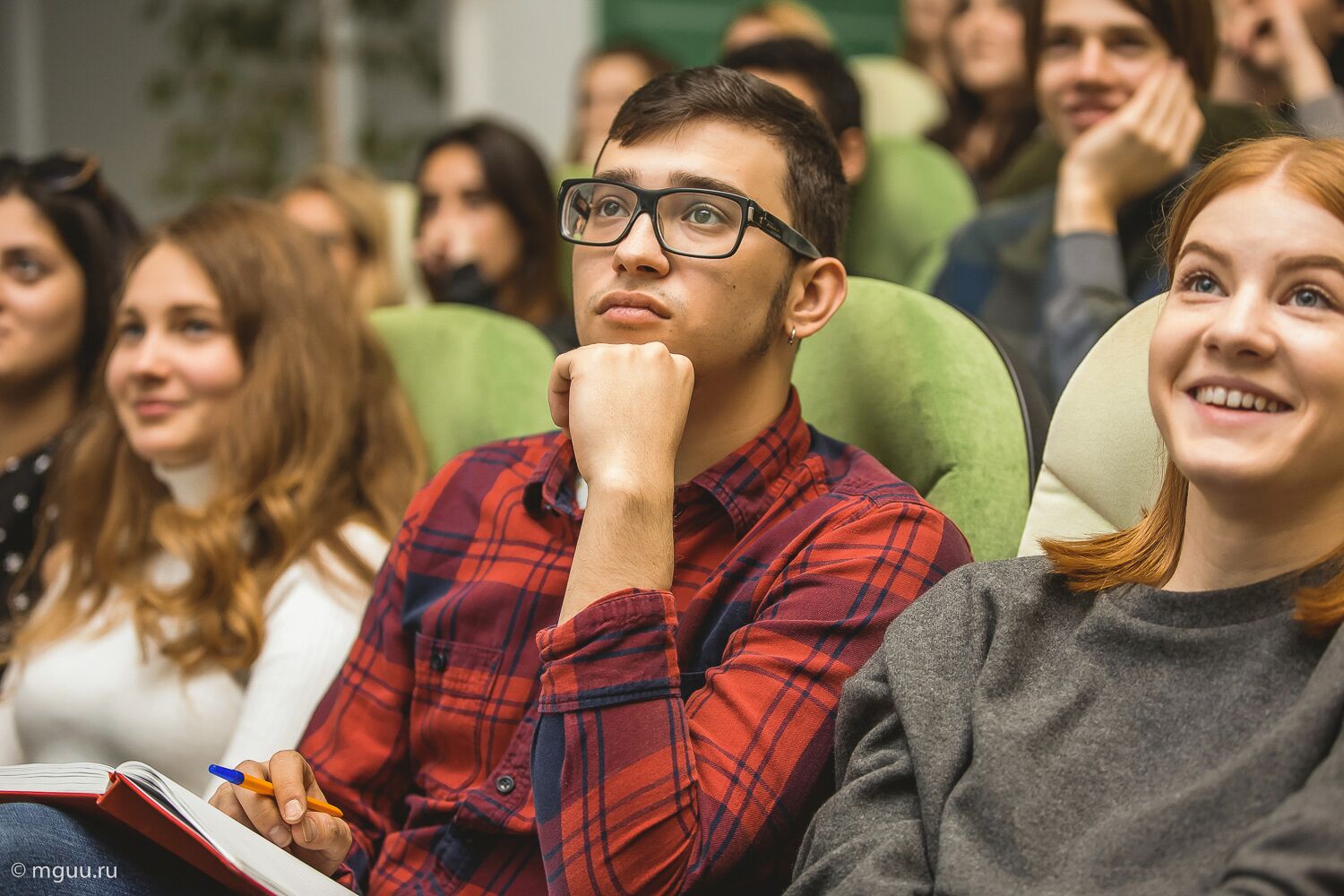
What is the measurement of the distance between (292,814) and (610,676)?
301mm

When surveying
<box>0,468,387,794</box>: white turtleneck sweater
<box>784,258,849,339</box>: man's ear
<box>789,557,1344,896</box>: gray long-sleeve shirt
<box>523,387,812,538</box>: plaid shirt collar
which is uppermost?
<box>784,258,849,339</box>: man's ear

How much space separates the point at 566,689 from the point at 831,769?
23 centimetres

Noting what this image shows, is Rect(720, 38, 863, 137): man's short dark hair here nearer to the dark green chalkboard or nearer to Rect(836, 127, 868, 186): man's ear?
Rect(836, 127, 868, 186): man's ear

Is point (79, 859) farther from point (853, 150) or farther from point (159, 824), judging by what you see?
point (853, 150)

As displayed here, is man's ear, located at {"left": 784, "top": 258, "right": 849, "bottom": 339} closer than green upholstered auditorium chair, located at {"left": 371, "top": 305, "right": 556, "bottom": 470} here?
Yes

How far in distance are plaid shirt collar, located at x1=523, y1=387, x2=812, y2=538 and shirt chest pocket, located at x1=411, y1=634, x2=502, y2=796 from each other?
0.15 m

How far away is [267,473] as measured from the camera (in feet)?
5.82

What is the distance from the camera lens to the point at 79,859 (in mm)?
1106

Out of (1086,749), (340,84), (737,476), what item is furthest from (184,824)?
(340,84)

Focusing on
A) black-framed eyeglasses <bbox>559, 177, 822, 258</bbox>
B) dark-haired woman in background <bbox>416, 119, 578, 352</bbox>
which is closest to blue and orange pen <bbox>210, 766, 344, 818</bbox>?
black-framed eyeglasses <bbox>559, 177, 822, 258</bbox>

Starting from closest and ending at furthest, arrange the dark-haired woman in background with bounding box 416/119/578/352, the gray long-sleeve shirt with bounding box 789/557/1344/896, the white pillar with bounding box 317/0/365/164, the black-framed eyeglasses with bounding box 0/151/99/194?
the gray long-sleeve shirt with bounding box 789/557/1344/896
the black-framed eyeglasses with bounding box 0/151/99/194
the dark-haired woman in background with bounding box 416/119/578/352
the white pillar with bounding box 317/0/365/164

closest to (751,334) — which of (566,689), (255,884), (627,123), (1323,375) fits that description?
Answer: (627,123)

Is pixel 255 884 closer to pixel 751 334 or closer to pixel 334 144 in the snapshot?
pixel 751 334

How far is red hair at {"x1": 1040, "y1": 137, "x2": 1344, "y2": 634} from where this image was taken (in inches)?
38.0
